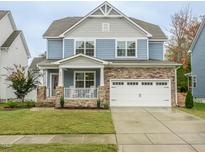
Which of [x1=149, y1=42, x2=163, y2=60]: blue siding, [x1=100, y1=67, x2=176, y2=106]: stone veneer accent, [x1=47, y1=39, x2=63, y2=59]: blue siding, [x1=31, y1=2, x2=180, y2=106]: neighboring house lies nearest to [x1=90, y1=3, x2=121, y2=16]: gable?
[x1=31, y1=2, x2=180, y2=106]: neighboring house

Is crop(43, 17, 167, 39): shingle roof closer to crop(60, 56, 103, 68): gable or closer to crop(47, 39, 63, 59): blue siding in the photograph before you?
crop(47, 39, 63, 59): blue siding

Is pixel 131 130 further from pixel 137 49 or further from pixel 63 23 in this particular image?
pixel 63 23

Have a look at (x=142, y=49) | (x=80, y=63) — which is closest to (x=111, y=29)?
(x=142, y=49)

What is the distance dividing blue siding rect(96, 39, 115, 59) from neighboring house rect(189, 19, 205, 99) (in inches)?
380

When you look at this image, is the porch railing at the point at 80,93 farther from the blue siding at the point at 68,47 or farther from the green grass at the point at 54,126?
the green grass at the point at 54,126

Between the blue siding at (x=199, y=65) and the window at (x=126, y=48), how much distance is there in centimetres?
802

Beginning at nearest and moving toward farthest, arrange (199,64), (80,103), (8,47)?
1. (80,103)
2. (8,47)
3. (199,64)

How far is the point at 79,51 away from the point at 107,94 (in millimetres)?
4596

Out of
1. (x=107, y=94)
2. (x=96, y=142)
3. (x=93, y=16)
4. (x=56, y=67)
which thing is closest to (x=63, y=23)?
(x=93, y=16)

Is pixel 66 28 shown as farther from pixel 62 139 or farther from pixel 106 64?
pixel 62 139

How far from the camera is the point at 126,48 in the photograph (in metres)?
24.4

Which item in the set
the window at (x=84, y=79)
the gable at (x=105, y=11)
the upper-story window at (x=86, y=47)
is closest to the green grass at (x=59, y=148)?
the window at (x=84, y=79)

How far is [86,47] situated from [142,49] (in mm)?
4702

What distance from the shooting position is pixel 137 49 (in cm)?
2439
